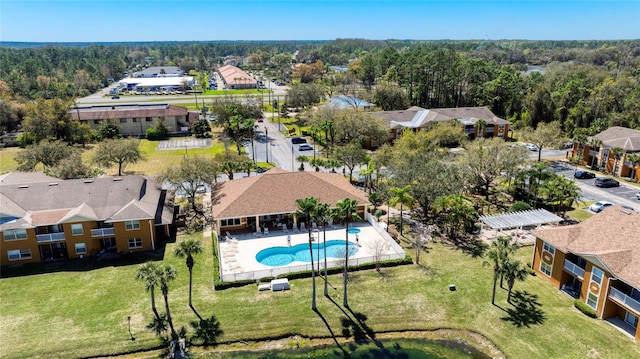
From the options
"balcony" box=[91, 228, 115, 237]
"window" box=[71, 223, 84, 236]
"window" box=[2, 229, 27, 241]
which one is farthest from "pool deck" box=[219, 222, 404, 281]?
"window" box=[2, 229, 27, 241]

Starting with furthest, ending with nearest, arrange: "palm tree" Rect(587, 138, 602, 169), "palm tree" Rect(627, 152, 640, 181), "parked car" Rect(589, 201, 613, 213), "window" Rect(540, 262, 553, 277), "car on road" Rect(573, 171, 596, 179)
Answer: "palm tree" Rect(587, 138, 602, 169)
"car on road" Rect(573, 171, 596, 179)
"palm tree" Rect(627, 152, 640, 181)
"parked car" Rect(589, 201, 613, 213)
"window" Rect(540, 262, 553, 277)

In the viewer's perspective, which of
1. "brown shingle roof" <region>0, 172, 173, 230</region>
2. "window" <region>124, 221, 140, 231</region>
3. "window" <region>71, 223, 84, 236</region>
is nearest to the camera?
"window" <region>71, 223, 84, 236</region>

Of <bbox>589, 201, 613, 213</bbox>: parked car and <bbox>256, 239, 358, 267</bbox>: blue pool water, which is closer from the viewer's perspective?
<bbox>256, 239, 358, 267</bbox>: blue pool water

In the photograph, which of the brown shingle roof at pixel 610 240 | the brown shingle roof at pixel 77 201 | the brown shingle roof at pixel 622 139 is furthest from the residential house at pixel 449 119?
the brown shingle roof at pixel 77 201

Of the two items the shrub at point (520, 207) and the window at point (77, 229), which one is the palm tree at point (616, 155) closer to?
the shrub at point (520, 207)

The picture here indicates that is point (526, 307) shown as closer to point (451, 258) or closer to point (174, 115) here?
point (451, 258)

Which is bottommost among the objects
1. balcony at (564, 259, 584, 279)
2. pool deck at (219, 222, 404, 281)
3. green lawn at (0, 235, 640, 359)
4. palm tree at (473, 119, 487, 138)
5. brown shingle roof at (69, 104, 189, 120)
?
green lawn at (0, 235, 640, 359)

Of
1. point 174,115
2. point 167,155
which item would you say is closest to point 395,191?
point 167,155

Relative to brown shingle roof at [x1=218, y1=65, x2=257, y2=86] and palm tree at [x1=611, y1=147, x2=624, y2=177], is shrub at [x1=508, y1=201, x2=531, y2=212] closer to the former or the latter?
palm tree at [x1=611, y1=147, x2=624, y2=177]
